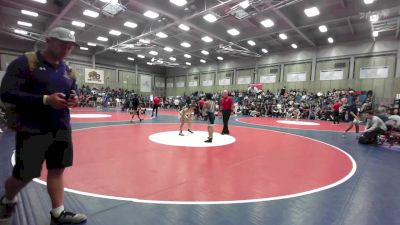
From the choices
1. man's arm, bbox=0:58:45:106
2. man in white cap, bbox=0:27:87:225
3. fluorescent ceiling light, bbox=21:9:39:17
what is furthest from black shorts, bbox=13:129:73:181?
fluorescent ceiling light, bbox=21:9:39:17

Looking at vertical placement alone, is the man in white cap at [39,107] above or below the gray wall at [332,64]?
below

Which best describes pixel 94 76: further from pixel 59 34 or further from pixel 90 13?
pixel 59 34

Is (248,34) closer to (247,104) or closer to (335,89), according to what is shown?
(247,104)

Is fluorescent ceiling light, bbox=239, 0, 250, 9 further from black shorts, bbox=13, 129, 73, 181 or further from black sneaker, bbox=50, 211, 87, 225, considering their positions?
black sneaker, bbox=50, 211, 87, 225

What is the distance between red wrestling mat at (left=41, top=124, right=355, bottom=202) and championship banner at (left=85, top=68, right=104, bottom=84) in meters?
26.4

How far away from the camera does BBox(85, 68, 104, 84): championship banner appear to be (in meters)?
29.5

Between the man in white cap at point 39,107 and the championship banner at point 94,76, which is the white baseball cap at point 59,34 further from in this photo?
the championship banner at point 94,76

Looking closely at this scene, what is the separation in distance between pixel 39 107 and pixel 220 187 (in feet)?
8.34

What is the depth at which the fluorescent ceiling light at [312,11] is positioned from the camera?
1408cm

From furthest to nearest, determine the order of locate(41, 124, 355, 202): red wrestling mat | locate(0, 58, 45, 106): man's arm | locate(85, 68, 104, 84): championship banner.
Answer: locate(85, 68, 104, 84): championship banner → locate(41, 124, 355, 202): red wrestling mat → locate(0, 58, 45, 106): man's arm

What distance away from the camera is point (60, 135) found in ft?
6.84

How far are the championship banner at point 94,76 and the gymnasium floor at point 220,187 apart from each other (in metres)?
26.3

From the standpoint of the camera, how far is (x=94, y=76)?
30.2 meters

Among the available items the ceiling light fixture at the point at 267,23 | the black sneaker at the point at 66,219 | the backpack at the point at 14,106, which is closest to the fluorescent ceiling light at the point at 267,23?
the ceiling light fixture at the point at 267,23
